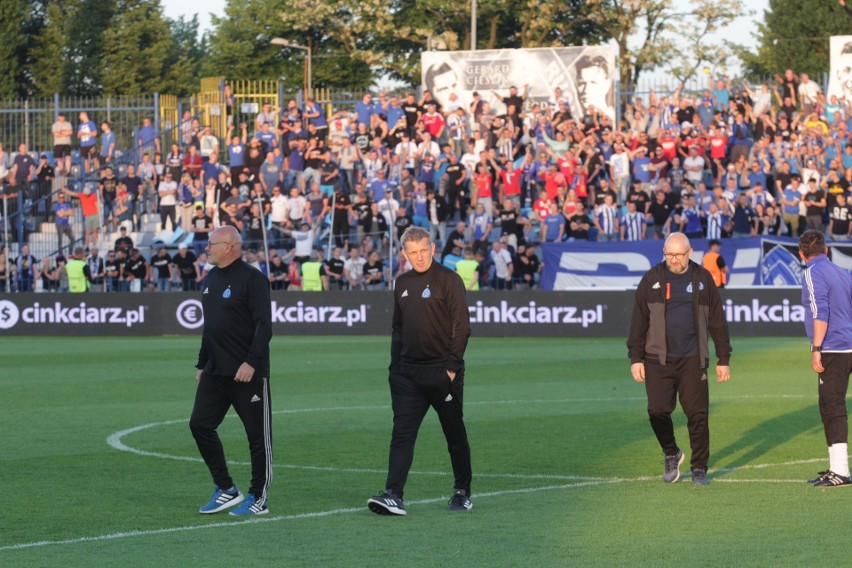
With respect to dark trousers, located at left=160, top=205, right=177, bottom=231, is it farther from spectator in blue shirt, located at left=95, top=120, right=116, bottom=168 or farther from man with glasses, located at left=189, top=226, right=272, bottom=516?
man with glasses, located at left=189, top=226, right=272, bottom=516

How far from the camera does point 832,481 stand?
37.2 ft

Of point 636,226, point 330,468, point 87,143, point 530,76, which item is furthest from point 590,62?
point 330,468

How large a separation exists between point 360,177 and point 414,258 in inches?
1047

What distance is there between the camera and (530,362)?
80.6 ft

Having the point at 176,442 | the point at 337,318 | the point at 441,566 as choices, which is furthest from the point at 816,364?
Answer: the point at 337,318

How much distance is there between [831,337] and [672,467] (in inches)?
63.7

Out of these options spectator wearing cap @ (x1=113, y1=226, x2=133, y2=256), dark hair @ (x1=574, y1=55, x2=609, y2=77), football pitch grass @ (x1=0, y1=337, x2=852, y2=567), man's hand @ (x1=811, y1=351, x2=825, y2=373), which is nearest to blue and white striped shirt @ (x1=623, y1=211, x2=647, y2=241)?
dark hair @ (x1=574, y1=55, x2=609, y2=77)

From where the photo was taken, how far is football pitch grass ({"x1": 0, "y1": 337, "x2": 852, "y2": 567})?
29.3ft

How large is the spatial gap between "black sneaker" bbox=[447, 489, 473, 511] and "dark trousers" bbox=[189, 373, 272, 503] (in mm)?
1307

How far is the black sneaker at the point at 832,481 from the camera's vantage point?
11.3 metres

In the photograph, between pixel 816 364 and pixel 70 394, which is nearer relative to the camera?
pixel 816 364

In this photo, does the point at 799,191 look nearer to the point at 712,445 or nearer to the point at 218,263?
the point at 712,445

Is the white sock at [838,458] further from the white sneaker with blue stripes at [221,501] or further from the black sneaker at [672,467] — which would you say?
the white sneaker with blue stripes at [221,501]

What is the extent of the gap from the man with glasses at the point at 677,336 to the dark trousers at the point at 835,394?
0.84 metres
